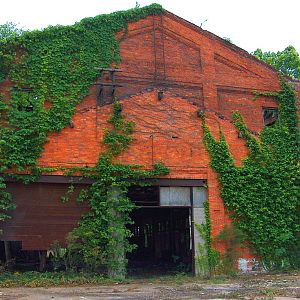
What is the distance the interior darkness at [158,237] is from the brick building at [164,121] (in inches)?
5.3

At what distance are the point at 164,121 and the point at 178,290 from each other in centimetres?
695

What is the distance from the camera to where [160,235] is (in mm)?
28281

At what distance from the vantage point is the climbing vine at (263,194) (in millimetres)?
17797

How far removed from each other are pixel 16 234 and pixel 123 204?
12.7ft

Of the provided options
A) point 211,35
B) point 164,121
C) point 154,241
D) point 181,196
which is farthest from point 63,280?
point 154,241

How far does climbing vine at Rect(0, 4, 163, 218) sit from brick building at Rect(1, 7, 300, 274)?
430mm

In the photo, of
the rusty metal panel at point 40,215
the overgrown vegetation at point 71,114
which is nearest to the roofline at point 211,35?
the overgrown vegetation at point 71,114

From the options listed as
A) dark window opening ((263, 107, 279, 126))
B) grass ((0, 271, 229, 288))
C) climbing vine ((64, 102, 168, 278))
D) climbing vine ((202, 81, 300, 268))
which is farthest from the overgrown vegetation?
dark window opening ((263, 107, 279, 126))

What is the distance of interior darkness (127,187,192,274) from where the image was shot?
18.8 metres

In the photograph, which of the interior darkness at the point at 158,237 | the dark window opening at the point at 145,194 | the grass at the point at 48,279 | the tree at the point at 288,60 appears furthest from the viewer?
the tree at the point at 288,60

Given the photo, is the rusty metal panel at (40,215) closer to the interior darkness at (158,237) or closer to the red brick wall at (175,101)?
the red brick wall at (175,101)

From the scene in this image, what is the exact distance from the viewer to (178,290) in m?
13.2

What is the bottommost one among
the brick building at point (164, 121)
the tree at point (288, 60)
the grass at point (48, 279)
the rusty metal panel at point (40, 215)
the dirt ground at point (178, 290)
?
the dirt ground at point (178, 290)

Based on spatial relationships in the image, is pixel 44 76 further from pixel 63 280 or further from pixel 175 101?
pixel 63 280
